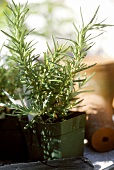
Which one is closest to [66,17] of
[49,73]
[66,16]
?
[66,16]

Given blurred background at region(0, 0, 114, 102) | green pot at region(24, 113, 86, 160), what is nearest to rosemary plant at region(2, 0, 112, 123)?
green pot at region(24, 113, 86, 160)

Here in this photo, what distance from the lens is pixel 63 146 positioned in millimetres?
608

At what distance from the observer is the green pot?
60cm

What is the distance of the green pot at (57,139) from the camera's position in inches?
23.5

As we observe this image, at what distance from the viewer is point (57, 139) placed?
0.60m

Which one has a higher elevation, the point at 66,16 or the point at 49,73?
the point at 66,16

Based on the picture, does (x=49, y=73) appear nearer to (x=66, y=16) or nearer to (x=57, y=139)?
(x=57, y=139)

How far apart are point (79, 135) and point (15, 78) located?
0.64 feet

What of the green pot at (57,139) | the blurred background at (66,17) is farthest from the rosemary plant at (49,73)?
the blurred background at (66,17)

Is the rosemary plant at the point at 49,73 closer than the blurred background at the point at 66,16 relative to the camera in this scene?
Yes

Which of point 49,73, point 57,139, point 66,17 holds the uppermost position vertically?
point 66,17

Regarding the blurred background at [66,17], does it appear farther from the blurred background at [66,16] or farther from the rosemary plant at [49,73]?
the rosemary plant at [49,73]

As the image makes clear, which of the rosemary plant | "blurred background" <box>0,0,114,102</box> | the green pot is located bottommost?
the green pot

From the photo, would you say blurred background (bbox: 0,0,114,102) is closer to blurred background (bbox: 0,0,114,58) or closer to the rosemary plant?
blurred background (bbox: 0,0,114,58)
